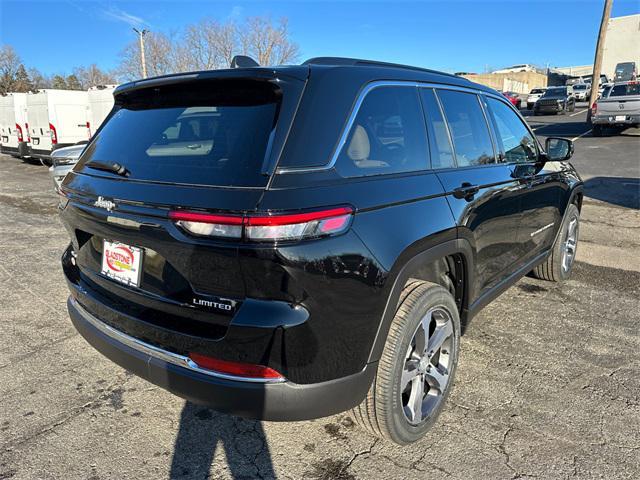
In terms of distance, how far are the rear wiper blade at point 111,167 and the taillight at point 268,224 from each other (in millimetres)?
533

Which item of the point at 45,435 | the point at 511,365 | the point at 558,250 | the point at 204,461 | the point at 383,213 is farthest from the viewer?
the point at 558,250

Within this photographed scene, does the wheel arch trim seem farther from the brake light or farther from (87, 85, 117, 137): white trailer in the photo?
(87, 85, 117, 137): white trailer

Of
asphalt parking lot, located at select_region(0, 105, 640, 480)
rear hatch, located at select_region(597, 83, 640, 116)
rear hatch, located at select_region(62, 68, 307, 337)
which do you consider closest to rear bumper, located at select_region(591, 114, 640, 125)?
rear hatch, located at select_region(597, 83, 640, 116)

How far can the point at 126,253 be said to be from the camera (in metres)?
2.15

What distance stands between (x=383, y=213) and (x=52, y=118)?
14499 millimetres

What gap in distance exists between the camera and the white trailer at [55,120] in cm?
1368

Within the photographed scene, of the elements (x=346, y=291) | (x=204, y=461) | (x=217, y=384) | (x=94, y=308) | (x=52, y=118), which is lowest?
(x=204, y=461)

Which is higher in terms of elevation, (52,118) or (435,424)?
(52,118)

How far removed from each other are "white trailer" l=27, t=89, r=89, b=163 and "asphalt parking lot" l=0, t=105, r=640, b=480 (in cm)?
1117

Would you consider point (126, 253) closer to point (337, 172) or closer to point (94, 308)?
point (94, 308)

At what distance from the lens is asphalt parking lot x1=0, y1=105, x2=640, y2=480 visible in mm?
2271

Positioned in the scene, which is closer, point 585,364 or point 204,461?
point 204,461

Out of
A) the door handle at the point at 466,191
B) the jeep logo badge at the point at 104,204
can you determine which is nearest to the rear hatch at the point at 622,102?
the door handle at the point at 466,191

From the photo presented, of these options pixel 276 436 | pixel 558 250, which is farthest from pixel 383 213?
pixel 558 250
